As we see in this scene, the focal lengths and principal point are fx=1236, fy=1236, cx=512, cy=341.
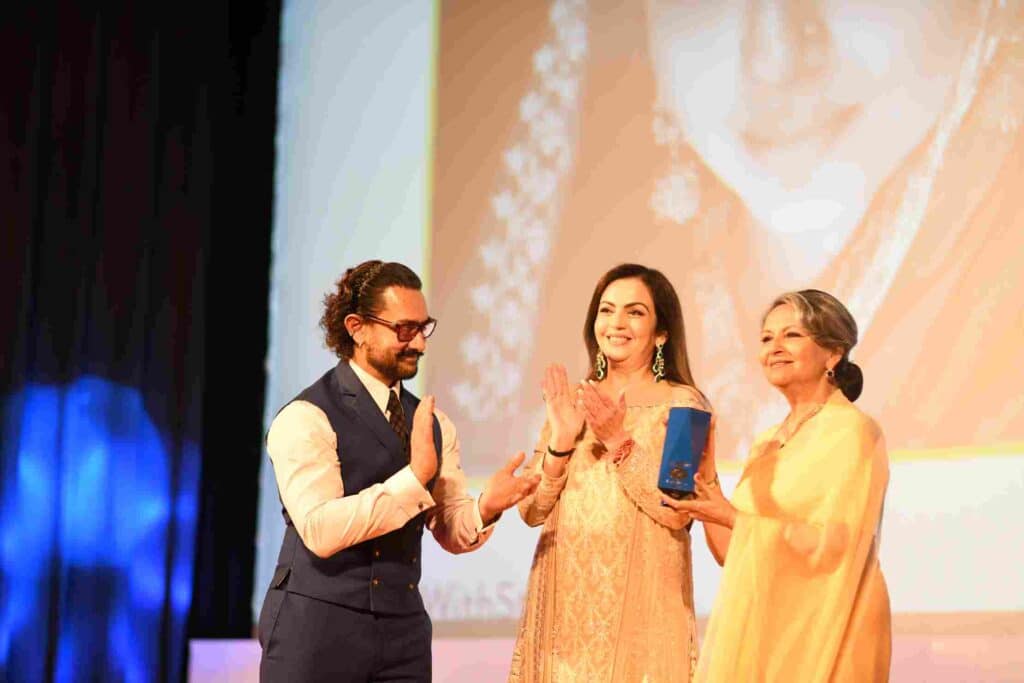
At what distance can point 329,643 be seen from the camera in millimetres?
2840

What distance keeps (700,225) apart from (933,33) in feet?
3.20

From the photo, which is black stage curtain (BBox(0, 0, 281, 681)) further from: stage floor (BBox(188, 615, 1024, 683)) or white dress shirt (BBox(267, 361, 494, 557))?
stage floor (BBox(188, 615, 1024, 683))

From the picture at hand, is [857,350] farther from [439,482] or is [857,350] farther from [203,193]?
[203,193]

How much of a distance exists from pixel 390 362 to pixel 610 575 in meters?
0.75

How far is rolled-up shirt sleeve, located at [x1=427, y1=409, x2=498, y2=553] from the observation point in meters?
3.09

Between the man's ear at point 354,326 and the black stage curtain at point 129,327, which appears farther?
the black stage curtain at point 129,327

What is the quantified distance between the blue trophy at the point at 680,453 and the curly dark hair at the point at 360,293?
2.61ft

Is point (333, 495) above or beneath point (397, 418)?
beneath

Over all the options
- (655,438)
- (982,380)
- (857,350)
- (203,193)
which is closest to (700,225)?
(857,350)

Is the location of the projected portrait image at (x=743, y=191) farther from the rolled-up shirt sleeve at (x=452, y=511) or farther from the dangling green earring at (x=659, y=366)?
the rolled-up shirt sleeve at (x=452, y=511)

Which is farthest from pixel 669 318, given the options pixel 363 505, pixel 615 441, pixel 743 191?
pixel 743 191

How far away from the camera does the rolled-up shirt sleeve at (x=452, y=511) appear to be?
10.1ft

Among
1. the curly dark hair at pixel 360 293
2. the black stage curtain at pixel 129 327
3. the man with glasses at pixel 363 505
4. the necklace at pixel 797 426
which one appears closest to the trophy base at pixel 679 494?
the necklace at pixel 797 426

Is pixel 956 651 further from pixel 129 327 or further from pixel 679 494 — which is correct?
pixel 129 327
